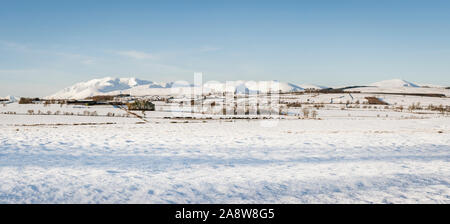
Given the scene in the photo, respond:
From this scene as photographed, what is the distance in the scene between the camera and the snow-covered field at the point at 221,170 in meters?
6.01

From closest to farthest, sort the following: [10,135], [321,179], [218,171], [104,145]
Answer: [321,179], [218,171], [104,145], [10,135]

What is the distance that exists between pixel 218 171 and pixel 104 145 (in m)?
5.92

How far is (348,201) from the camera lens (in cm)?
575

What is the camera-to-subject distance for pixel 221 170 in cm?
806

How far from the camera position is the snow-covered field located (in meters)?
6.01
